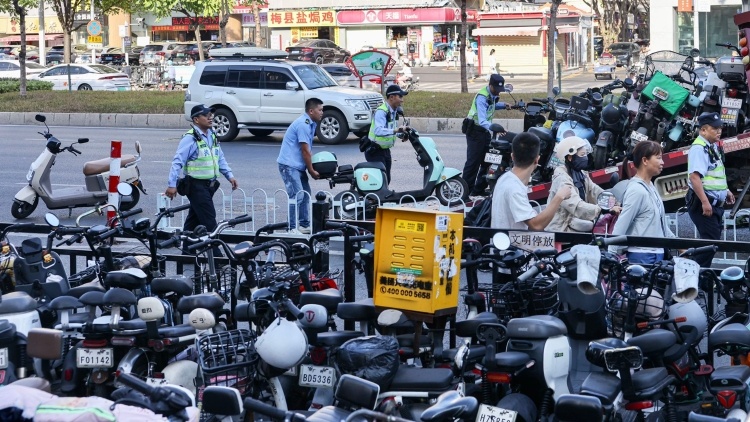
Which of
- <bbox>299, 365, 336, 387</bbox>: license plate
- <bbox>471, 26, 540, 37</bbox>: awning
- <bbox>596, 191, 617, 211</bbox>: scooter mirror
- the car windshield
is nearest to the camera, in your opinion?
<bbox>299, 365, 336, 387</bbox>: license plate

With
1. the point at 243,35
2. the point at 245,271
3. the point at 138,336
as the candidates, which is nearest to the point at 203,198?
the point at 245,271

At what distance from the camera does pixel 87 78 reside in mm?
39719

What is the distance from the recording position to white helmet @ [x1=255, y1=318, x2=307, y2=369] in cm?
576

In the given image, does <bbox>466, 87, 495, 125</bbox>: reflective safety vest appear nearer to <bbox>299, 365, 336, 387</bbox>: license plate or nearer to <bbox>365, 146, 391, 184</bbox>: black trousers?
<bbox>365, 146, 391, 184</bbox>: black trousers

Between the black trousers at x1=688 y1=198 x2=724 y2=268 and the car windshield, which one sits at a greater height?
the car windshield

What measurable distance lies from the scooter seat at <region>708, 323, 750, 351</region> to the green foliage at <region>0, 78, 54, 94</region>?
31617mm

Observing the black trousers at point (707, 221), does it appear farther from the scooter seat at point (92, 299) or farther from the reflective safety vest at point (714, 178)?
the scooter seat at point (92, 299)

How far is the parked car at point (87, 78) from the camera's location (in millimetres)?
39531

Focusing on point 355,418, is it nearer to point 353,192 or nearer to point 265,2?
point 353,192

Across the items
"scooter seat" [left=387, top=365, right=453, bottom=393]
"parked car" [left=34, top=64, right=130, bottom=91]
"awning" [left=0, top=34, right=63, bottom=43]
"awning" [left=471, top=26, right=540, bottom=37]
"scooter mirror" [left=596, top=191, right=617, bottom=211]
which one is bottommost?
"scooter seat" [left=387, top=365, right=453, bottom=393]

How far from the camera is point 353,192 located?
→ 1268 centimetres

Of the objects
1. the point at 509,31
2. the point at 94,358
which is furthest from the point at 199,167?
the point at 509,31

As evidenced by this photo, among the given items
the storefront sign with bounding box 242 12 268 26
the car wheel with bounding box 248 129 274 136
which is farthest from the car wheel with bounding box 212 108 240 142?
the storefront sign with bounding box 242 12 268 26

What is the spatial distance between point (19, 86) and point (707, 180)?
1140 inches
